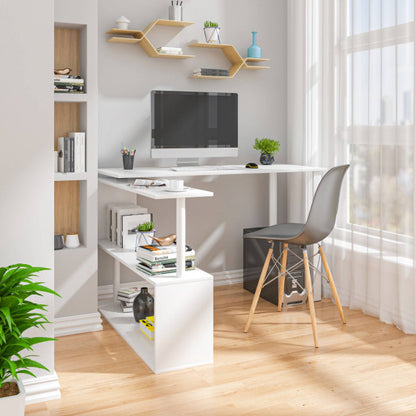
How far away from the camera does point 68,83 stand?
10.2 ft

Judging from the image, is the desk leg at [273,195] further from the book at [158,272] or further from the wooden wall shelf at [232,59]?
the book at [158,272]

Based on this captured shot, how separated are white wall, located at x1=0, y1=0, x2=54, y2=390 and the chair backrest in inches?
53.0

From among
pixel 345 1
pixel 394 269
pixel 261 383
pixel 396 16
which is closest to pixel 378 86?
pixel 396 16

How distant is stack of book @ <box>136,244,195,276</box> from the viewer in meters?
2.69

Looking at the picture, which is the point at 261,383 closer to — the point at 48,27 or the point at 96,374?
the point at 96,374

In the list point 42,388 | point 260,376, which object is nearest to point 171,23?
point 260,376

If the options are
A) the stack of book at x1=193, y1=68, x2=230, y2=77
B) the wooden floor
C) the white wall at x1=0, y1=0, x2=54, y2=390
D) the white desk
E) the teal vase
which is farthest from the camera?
the teal vase

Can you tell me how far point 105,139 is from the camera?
3615mm

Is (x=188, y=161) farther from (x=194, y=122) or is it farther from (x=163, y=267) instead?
(x=163, y=267)

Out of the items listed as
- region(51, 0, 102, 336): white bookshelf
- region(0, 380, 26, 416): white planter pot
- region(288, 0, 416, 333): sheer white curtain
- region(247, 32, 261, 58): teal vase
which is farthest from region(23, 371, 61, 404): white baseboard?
region(247, 32, 261, 58): teal vase

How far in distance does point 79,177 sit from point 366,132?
66.8 inches

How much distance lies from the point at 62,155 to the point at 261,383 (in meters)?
1.61

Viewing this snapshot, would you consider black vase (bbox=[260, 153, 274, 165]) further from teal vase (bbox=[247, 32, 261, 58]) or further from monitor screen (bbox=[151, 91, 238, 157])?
teal vase (bbox=[247, 32, 261, 58])

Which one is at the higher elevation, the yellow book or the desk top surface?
the desk top surface
